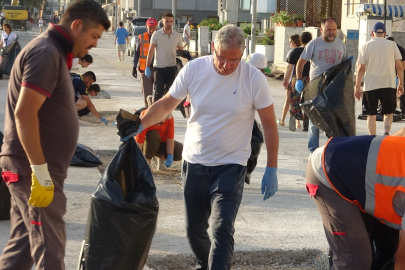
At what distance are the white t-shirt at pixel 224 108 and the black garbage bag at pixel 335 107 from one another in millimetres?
2552

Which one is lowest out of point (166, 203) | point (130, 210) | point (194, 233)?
point (166, 203)

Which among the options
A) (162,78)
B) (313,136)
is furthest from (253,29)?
(313,136)

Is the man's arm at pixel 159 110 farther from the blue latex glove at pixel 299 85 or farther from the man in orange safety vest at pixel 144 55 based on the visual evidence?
the man in orange safety vest at pixel 144 55

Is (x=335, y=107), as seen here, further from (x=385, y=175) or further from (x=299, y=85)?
(x=385, y=175)

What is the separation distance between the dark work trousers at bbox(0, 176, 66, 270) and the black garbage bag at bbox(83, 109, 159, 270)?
36 centimetres

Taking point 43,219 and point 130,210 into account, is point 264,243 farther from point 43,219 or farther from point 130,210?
point 43,219

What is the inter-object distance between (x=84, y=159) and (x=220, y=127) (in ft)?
12.6

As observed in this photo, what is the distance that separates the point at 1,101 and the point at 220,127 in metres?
10.1

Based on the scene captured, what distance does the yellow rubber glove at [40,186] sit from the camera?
289 centimetres

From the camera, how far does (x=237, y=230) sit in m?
5.07

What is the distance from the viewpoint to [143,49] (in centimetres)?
1176

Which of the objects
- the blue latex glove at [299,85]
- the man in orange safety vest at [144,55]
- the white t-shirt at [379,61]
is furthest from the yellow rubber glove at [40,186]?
the man in orange safety vest at [144,55]

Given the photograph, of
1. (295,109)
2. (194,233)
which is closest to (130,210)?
(194,233)

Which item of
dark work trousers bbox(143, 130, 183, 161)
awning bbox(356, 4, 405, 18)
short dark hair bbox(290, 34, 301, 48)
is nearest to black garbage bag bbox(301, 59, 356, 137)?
dark work trousers bbox(143, 130, 183, 161)
